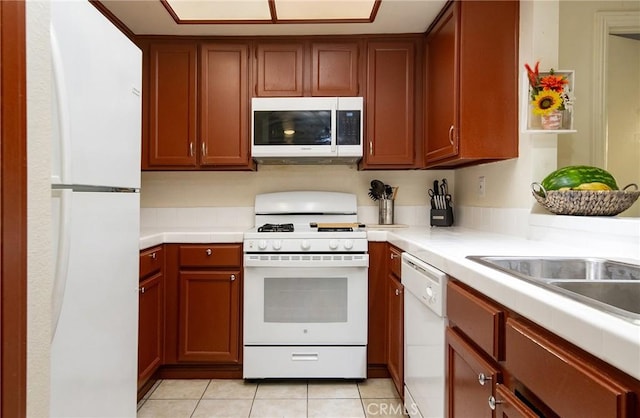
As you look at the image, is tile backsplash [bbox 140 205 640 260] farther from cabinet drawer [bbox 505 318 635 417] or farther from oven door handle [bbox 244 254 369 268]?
cabinet drawer [bbox 505 318 635 417]

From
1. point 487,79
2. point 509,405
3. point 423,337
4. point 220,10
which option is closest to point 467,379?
point 509,405

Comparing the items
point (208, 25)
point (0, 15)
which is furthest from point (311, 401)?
point (208, 25)

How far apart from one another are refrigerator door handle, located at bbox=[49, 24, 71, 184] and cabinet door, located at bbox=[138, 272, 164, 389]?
1.12 metres

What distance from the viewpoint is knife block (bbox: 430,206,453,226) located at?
262 centimetres

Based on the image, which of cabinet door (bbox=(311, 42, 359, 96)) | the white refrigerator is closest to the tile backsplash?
cabinet door (bbox=(311, 42, 359, 96))

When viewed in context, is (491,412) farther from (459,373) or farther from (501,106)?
(501,106)

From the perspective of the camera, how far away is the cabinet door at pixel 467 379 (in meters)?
0.99

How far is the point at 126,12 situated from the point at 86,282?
1832mm

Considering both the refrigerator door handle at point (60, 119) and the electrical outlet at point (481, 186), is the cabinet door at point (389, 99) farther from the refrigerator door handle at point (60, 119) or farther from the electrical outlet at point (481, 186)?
the refrigerator door handle at point (60, 119)

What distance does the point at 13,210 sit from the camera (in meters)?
0.61

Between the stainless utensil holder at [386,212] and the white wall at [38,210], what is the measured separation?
Answer: 2.23 metres

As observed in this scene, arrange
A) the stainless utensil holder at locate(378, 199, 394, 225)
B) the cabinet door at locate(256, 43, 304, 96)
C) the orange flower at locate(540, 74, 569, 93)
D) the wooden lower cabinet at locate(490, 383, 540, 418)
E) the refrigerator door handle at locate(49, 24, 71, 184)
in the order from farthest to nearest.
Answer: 1. the stainless utensil holder at locate(378, 199, 394, 225)
2. the cabinet door at locate(256, 43, 304, 96)
3. the orange flower at locate(540, 74, 569, 93)
4. the refrigerator door handle at locate(49, 24, 71, 184)
5. the wooden lower cabinet at locate(490, 383, 540, 418)

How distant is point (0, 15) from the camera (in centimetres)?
58

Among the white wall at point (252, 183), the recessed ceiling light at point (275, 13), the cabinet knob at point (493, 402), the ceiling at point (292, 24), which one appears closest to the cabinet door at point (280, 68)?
the ceiling at point (292, 24)
